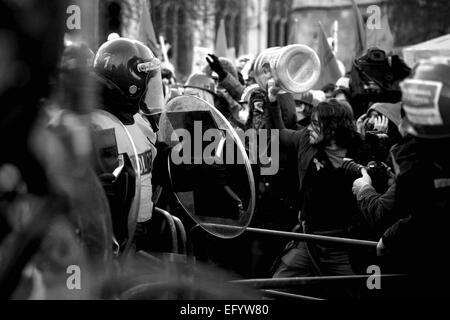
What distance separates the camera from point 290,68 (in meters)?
6.68

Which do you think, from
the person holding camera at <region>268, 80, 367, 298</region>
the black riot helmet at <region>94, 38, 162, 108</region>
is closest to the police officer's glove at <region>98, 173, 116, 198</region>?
the black riot helmet at <region>94, 38, 162, 108</region>

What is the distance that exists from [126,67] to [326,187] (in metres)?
1.48

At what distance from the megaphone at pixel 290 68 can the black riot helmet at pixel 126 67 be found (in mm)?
1222

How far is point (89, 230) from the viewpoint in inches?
107

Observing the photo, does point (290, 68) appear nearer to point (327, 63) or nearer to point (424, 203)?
point (424, 203)

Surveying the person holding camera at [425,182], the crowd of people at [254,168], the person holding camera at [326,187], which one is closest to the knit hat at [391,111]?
the crowd of people at [254,168]

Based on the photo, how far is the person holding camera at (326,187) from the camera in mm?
5770

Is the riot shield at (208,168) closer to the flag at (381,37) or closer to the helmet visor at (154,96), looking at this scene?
the helmet visor at (154,96)

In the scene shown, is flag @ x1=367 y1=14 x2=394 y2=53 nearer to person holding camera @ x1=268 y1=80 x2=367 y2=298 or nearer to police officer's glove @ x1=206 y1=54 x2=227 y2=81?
police officer's glove @ x1=206 y1=54 x2=227 y2=81

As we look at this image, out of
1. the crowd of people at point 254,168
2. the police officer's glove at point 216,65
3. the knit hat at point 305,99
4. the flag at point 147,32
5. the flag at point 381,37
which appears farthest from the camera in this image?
the flag at point 147,32

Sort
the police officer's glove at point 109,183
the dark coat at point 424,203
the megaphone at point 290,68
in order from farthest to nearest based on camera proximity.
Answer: the megaphone at point 290,68 < the police officer's glove at point 109,183 < the dark coat at point 424,203

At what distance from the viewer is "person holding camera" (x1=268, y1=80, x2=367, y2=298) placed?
5770 mm

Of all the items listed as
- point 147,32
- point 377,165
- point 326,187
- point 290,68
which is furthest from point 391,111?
point 147,32
